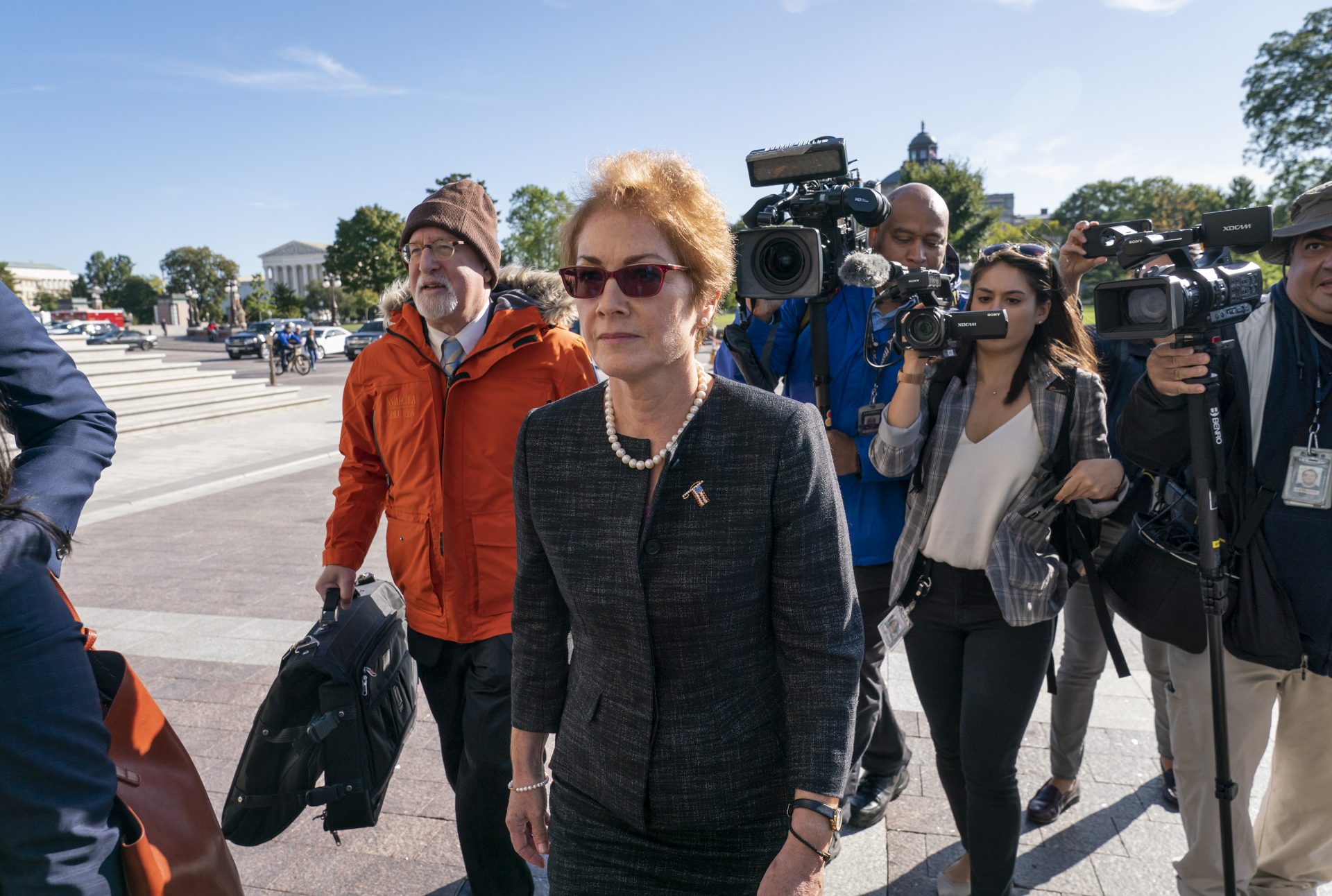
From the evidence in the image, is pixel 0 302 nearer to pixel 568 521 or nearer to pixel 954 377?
pixel 568 521

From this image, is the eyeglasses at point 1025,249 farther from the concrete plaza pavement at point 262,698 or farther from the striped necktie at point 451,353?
the concrete plaza pavement at point 262,698

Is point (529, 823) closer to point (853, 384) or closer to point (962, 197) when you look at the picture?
point (853, 384)

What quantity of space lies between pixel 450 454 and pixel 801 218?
1.31m

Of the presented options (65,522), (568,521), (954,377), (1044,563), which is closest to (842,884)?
(1044,563)

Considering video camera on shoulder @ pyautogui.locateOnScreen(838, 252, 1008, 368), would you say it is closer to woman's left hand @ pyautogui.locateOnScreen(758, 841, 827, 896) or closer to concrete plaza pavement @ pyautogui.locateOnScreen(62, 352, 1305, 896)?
woman's left hand @ pyautogui.locateOnScreen(758, 841, 827, 896)

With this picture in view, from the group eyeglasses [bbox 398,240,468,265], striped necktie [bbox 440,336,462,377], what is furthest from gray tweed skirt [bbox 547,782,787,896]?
eyeglasses [bbox 398,240,468,265]

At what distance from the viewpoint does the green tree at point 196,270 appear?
103000mm

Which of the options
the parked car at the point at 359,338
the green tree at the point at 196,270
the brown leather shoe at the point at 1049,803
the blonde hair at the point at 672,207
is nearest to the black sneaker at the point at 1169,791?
the brown leather shoe at the point at 1049,803

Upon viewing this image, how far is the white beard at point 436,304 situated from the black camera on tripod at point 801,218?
0.89 meters

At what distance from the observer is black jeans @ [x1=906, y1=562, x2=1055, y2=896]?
8.14 feet

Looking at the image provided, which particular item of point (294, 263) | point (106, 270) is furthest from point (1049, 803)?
point (294, 263)

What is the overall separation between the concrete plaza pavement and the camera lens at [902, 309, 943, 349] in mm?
1705

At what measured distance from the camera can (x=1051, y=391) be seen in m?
2.62

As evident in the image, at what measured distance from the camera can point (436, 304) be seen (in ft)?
9.16
